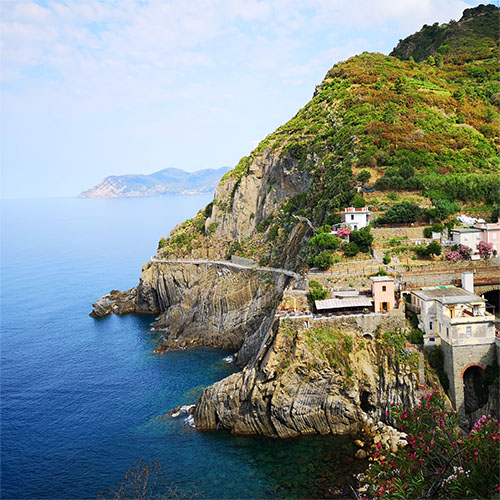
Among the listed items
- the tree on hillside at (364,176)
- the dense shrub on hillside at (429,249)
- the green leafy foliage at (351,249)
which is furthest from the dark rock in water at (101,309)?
the dense shrub on hillside at (429,249)

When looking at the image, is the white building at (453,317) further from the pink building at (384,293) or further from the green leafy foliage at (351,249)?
the green leafy foliage at (351,249)

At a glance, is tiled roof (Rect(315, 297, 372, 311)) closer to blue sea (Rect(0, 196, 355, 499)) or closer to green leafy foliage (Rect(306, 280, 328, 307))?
green leafy foliage (Rect(306, 280, 328, 307))

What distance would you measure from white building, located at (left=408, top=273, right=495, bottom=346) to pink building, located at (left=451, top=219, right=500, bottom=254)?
296 inches

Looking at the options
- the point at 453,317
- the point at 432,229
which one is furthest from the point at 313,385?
the point at 432,229

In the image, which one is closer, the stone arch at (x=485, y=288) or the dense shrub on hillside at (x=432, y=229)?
the stone arch at (x=485, y=288)

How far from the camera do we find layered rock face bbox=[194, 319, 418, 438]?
117 ft

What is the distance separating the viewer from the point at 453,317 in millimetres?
34156

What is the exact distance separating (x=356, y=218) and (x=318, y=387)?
19824mm

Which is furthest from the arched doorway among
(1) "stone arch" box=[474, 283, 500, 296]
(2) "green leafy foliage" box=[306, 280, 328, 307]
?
(2) "green leafy foliage" box=[306, 280, 328, 307]

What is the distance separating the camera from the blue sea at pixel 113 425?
106 ft

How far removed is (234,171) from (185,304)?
1238 inches

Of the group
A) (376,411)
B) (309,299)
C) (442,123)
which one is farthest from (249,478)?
(442,123)

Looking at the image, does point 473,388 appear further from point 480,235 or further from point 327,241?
→ point 327,241

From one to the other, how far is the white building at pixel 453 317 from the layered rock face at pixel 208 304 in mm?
18759
